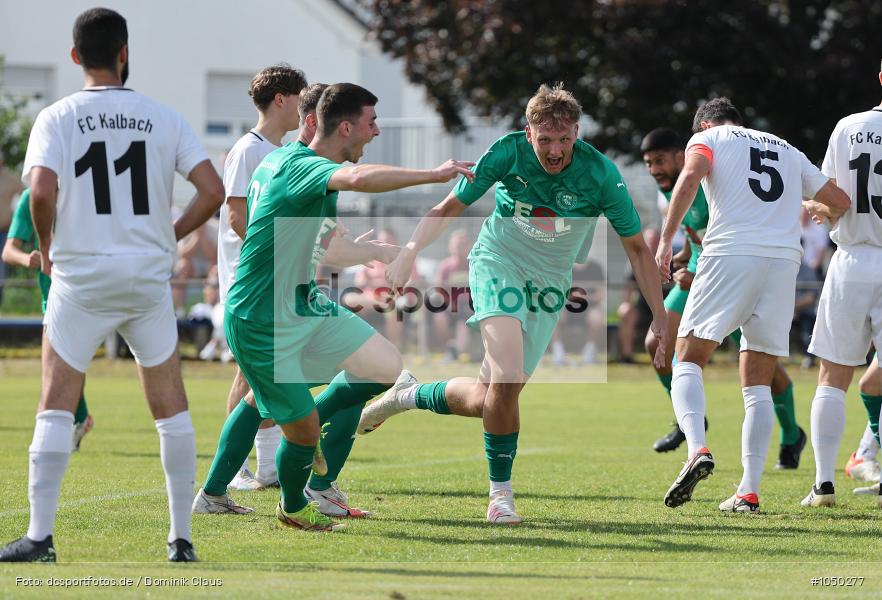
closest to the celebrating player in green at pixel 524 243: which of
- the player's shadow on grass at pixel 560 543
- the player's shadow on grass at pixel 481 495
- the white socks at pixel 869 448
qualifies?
the player's shadow on grass at pixel 560 543

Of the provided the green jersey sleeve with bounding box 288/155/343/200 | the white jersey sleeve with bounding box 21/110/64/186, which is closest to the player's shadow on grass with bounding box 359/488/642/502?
the green jersey sleeve with bounding box 288/155/343/200

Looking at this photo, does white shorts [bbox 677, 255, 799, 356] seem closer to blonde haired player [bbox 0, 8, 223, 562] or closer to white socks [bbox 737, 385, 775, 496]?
white socks [bbox 737, 385, 775, 496]

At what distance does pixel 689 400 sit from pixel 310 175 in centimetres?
287

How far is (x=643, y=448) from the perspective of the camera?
11.7 m

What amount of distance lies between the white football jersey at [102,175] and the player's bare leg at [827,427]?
428 cm

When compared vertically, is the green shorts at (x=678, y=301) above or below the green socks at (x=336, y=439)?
above

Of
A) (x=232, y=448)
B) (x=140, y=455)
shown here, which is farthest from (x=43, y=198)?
(x=140, y=455)

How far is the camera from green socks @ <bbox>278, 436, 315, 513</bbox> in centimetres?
668

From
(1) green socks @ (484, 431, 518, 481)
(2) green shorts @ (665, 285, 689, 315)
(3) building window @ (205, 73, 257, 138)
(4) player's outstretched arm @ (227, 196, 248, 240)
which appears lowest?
(1) green socks @ (484, 431, 518, 481)

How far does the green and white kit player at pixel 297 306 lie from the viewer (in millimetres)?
6500

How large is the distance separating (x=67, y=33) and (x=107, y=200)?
30119 millimetres

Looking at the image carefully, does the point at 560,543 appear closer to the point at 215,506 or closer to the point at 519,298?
the point at 519,298

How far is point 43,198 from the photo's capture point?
5578 millimetres

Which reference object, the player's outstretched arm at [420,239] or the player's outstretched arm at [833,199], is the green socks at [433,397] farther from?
the player's outstretched arm at [833,199]
